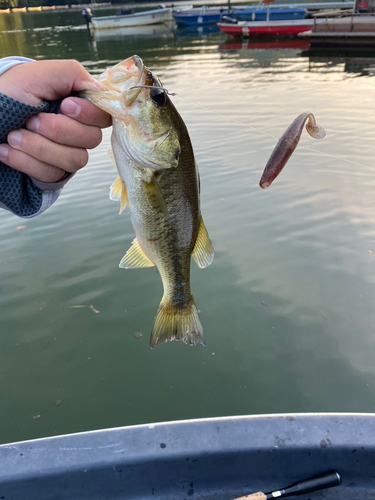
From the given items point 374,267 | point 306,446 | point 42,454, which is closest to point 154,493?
point 42,454

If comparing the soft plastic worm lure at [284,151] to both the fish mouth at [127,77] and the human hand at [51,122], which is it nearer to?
the fish mouth at [127,77]

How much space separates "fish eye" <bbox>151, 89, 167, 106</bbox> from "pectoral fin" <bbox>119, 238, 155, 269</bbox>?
0.77m

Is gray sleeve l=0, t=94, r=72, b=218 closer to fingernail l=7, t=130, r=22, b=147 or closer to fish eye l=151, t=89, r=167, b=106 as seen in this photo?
fingernail l=7, t=130, r=22, b=147

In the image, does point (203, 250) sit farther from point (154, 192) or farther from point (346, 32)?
point (346, 32)

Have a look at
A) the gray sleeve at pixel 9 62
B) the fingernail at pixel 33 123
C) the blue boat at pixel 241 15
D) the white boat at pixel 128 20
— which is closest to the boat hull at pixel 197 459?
the fingernail at pixel 33 123

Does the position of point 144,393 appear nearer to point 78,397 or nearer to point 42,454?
point 78,397

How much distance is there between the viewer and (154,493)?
202cm

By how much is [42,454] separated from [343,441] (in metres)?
1.57

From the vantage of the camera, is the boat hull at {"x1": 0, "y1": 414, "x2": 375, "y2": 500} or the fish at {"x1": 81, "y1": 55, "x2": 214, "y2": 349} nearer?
A: the fish at {"x1": 81, "y1": 55, "x2": 214, "y2": 349}

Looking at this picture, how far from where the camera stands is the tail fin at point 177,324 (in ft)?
7.32

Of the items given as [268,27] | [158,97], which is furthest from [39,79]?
[268,27]

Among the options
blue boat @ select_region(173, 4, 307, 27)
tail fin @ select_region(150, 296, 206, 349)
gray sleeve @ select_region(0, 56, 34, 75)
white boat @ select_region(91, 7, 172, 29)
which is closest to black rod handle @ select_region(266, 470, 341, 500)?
tail fin @ select_region(150, 296, 206, 349)

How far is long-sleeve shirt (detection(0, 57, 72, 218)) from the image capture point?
1.45 meters

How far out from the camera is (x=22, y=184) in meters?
1.74
